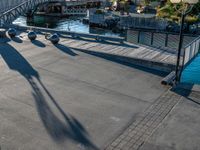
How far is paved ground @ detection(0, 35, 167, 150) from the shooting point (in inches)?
396

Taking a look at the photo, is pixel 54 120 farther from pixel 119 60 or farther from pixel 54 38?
A: pixel 54 38

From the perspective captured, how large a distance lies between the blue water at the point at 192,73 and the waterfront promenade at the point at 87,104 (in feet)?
5.33

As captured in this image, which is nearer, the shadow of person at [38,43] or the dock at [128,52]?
the dock at [128,52]

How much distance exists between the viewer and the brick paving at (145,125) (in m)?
9.63

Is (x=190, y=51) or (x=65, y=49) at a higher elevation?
(x=190, y=51)

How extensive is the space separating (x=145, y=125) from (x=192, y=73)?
8.01 metres

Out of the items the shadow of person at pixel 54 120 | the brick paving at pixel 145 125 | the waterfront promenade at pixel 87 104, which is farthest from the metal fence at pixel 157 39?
the shadow of person at pixel 54 120

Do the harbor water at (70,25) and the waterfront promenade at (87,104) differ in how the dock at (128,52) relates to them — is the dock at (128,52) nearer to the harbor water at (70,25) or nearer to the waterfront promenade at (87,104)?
the waterfront promenade at (87,104)

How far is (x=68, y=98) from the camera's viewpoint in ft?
43.4

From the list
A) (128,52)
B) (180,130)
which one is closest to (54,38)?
(128,52)

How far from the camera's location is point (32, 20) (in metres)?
63.3

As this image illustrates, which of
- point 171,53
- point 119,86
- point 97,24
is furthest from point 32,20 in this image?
point 119,86

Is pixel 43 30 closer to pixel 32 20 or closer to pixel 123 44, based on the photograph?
pixel 123 44

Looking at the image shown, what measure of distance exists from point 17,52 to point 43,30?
7364 mm
